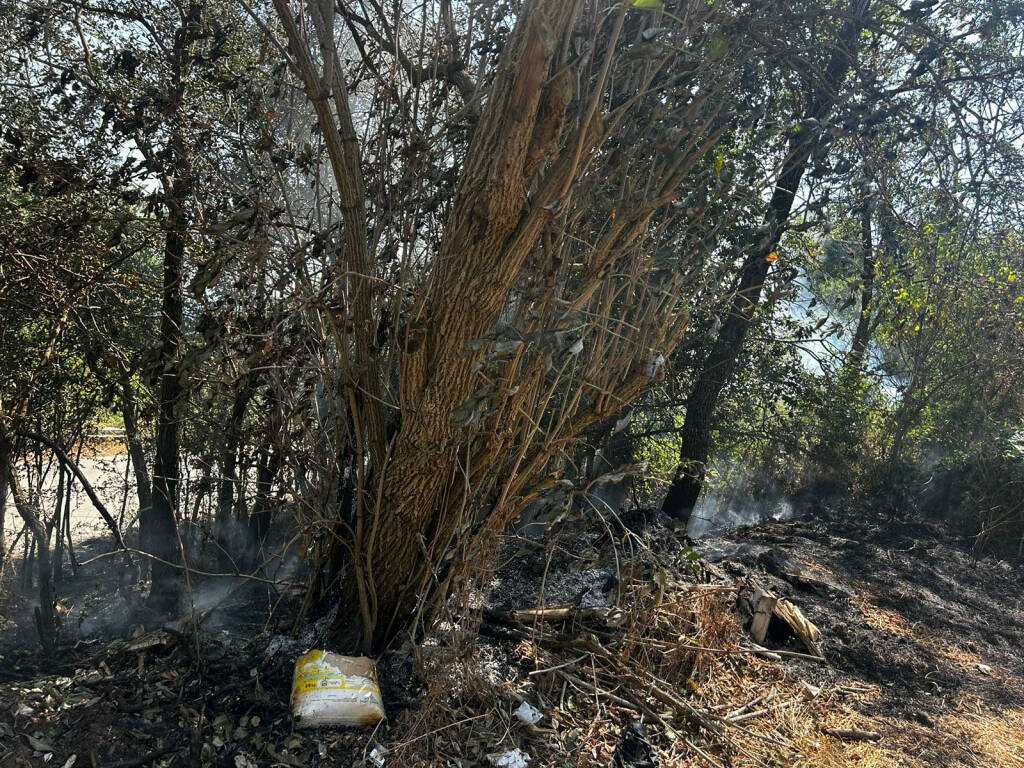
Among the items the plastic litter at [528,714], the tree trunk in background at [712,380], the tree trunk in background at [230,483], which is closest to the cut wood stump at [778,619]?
the plastic litter at [528,714]

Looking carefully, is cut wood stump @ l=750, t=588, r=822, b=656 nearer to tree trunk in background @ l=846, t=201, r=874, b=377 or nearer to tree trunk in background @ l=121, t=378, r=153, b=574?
tree trunk in background @ l=846, t=201, r=874, b=377

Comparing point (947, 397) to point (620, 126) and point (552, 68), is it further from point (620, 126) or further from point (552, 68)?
point (552, 68)

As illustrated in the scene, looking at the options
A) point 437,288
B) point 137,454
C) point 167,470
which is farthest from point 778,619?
point 137,454

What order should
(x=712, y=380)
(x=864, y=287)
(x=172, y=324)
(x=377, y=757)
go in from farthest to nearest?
(x=712, y=380), (x=864, y=287), (x=172, y=324), (x=377, y=757)

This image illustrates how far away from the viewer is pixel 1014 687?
4.21m

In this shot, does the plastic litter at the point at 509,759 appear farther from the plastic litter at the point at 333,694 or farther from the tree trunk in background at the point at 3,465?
the tree trunk in background at the point at 3,465

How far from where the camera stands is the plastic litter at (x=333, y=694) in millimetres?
2621

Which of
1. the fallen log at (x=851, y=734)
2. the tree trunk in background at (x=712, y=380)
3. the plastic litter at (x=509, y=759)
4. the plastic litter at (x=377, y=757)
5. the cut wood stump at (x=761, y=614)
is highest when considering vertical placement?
the tree trunk in background at (x=712, y=380)

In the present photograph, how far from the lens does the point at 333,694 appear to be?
2635mm

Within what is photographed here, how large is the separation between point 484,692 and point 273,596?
220 centimetres

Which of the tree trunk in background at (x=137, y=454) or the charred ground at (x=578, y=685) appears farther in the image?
the tree trunk in background at (x=137, y=454)

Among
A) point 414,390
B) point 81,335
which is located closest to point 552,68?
point 414,390

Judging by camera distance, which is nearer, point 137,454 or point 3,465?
point 3,465

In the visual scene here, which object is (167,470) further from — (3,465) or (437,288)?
(437,288)
